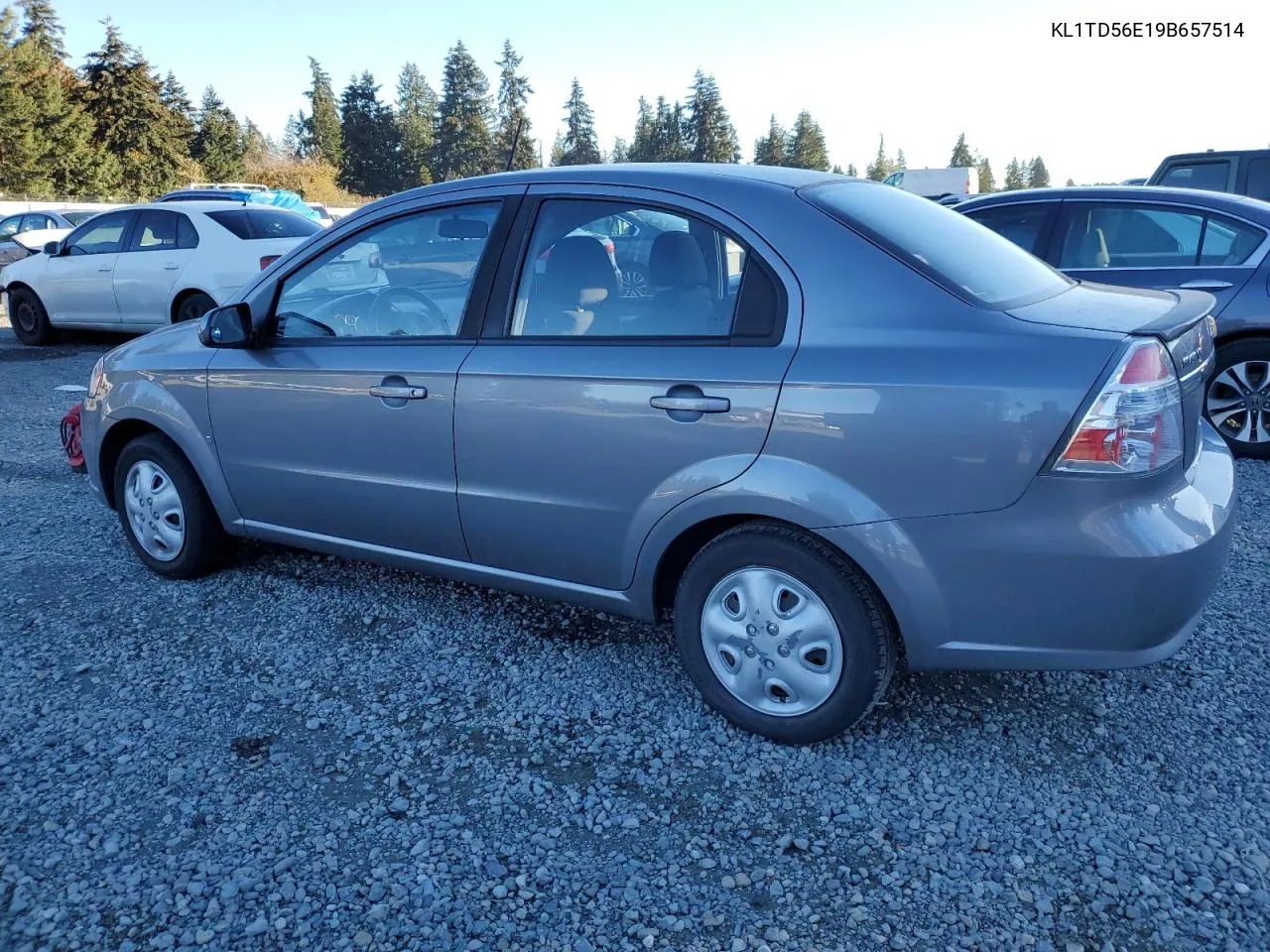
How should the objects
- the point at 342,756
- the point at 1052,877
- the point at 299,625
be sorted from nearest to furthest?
the point at 1052,877, the point at 342,756, the point at 299,625

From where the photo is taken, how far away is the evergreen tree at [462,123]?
295 ft

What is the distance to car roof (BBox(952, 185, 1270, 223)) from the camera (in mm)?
5855

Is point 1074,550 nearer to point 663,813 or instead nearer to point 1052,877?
point 1052,877

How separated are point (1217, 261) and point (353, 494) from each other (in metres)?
5.18

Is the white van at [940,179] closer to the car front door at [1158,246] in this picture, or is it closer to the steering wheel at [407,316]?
the car front door at [1158,246]

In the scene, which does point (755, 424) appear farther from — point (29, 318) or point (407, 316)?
point (29, 318)

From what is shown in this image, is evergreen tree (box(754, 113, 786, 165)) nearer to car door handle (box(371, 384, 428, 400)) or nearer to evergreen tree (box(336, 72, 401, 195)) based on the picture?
evergreen tree (box(336, 72, 401, 195))

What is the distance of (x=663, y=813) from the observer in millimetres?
2752

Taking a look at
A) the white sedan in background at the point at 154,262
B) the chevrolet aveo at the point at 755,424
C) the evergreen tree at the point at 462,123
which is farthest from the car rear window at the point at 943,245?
the evergreen tree at the point at 462,123

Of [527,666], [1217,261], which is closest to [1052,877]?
[527,666]

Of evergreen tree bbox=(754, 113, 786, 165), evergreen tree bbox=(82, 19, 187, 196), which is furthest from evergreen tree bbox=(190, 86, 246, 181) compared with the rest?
evergreen tree bbox=(754, 113, 786, 165)

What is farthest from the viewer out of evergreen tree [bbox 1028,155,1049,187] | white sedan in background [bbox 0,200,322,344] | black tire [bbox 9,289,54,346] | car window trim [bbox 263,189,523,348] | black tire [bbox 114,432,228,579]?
evergreen tree [bbox 1028,155,1049,187]

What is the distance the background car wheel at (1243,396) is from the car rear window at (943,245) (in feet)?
10.7

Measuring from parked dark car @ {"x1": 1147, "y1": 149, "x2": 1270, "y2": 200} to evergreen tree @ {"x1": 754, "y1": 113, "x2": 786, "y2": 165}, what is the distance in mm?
93942
